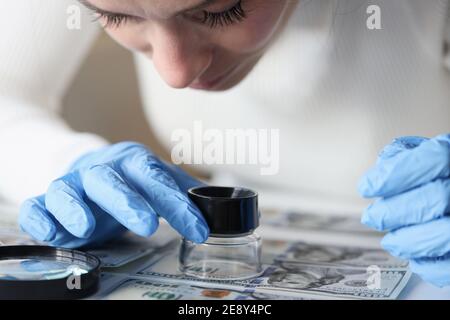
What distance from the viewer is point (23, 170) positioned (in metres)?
1.13

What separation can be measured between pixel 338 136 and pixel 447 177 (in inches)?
20.5

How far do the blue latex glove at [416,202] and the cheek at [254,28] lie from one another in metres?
0.25

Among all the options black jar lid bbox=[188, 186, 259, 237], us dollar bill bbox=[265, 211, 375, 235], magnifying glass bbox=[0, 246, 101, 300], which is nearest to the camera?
magnifying glass bbox=[0, 246, 101, 300]

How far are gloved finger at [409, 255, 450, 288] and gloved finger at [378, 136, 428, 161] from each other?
121mm

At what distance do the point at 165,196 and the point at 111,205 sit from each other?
7 centimetres

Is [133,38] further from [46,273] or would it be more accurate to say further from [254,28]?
[46,273]

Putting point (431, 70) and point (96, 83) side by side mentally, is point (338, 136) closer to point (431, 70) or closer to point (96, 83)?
point (431, 70)

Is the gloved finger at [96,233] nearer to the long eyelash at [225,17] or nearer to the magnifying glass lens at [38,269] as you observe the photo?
the magnifying glass lens at [38,269]

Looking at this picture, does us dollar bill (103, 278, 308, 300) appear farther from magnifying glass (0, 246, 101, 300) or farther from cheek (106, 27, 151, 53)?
cheek (106, 27, 151, 53)

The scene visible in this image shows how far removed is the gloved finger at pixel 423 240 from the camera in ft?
2.21

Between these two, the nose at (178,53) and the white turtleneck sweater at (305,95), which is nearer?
the nose at (178,53)

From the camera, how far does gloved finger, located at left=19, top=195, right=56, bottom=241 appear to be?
0.79 m

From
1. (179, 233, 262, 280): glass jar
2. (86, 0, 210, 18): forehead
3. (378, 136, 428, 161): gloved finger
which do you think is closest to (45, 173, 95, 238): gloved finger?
(179, 233, 262, 280): glass jar

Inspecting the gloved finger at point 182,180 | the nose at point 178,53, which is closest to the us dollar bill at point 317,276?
the gloved finger at point 182,180
